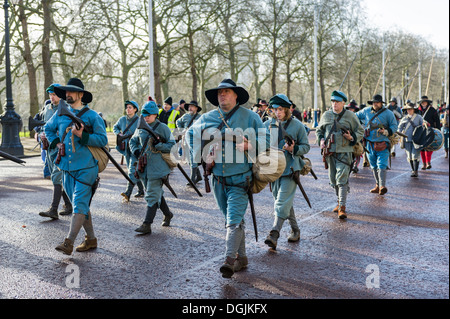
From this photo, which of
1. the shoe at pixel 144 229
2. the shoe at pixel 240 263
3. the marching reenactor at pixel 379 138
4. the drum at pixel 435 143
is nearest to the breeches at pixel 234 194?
the shoe at pixel 240 263

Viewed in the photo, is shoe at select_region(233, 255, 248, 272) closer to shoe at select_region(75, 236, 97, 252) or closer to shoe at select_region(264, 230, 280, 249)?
shoe at select_region(264, 230, 280, 249)

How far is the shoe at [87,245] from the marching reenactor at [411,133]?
876 cm

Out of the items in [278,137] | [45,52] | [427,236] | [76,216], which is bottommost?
[427,236]

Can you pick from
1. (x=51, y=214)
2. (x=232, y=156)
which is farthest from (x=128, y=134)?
(x=232, y=156)

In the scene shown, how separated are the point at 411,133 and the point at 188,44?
18.5 m

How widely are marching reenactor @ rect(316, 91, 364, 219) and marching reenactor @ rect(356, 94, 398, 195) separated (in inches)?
78.4

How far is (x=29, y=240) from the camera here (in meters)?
6.33

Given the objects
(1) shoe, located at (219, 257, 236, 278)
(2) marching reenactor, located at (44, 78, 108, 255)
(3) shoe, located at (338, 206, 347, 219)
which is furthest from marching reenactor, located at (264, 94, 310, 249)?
(2) marching reenactor, located at (44, 78, 108, 255)

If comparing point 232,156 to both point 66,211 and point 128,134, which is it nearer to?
point 66,211

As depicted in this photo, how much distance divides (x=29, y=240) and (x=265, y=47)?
32948 mm

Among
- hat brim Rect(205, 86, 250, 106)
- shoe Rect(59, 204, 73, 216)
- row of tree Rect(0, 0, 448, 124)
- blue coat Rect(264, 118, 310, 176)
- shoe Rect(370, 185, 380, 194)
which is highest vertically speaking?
row of tree Rect(0, 0, 448, 124)

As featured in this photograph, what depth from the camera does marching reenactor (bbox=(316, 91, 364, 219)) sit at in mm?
7953
